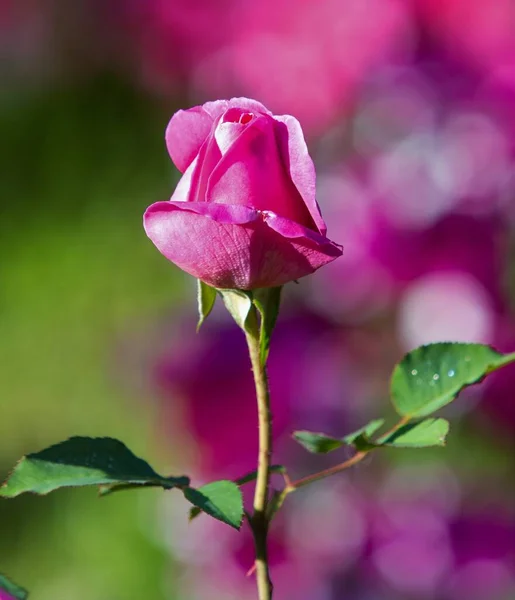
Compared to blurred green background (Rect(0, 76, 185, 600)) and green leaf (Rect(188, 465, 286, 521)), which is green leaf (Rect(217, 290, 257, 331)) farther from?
Result: blurred green background (Rect(0, 76, 185, 600))

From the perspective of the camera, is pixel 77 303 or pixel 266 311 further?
pixel 77 303

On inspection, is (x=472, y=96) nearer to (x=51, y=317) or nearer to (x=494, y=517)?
(x=494, y=517)

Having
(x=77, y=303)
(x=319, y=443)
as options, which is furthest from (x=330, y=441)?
(x=77, y=303)

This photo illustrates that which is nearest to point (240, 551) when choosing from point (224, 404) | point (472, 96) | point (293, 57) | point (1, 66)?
point (224, 404)

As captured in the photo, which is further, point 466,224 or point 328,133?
point 328,133

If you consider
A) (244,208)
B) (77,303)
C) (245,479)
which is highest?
(244,208)

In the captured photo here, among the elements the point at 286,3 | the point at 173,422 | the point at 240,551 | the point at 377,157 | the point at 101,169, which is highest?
the point at 286,3

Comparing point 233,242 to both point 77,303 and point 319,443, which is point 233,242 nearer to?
point 319,443

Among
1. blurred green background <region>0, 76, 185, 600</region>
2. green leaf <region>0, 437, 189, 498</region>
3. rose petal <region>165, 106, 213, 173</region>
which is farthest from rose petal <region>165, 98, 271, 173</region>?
blurred green background <region>0, 76, 185, 600</region>
